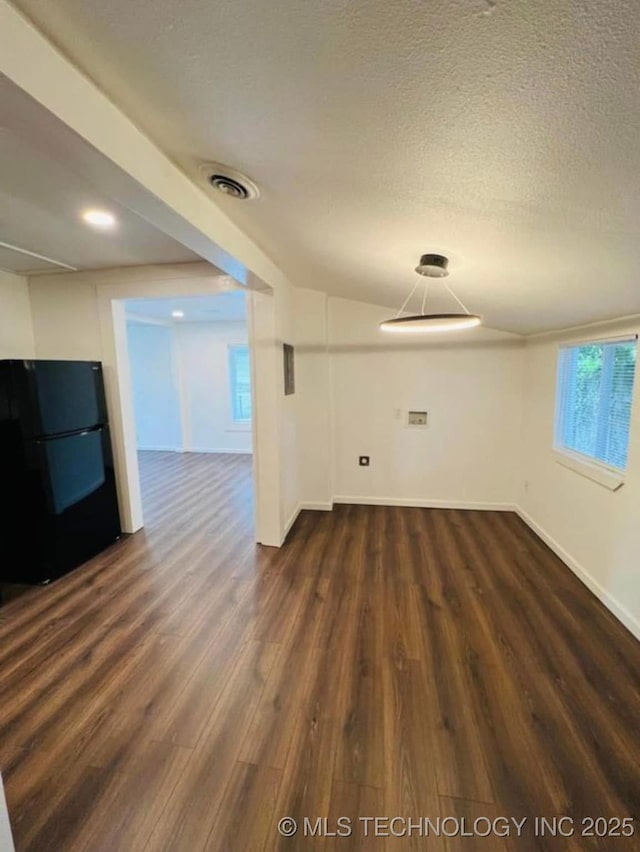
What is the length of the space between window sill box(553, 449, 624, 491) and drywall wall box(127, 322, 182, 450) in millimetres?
6110

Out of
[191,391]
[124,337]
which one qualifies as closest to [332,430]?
[124,337]

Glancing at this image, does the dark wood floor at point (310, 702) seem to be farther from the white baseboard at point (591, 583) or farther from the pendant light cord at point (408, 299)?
the pendant light cord at point (408, 299)

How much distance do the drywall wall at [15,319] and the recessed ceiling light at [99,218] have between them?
1.62 metres

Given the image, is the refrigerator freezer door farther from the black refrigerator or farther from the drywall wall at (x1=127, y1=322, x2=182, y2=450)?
Result: the drywall wall at (x1=127, y1=322, x2=182, y2=450)

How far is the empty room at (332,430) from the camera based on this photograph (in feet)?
2.85

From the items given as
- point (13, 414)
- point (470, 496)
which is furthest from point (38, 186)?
point (470, 496)

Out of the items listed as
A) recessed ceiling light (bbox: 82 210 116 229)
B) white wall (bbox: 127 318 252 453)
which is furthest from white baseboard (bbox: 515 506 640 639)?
white wall (bbox: 127 318 252 453)

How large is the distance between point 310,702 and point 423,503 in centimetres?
278

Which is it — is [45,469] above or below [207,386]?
below

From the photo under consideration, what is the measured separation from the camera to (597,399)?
2766 mm

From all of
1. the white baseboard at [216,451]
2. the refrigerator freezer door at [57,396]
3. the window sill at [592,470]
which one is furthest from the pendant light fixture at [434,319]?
the white baseboard at [216,451]

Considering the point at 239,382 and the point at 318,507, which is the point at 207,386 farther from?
the point at 318,507

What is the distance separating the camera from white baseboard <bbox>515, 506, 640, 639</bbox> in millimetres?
2203

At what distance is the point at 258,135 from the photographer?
46.1 inches
